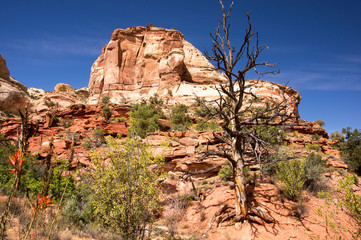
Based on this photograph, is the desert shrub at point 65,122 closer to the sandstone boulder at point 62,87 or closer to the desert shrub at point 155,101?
the desert shrub at point 155,101

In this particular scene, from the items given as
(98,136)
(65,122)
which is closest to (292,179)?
(98,136)

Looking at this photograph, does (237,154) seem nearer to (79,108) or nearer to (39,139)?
(39,139)

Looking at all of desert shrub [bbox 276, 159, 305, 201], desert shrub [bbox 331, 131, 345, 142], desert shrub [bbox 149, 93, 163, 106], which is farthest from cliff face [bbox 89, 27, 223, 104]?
desert shrub [bbox 276, 159, 305, 201]

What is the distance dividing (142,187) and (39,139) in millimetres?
14036

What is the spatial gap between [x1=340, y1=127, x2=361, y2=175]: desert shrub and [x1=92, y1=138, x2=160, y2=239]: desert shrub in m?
13.7

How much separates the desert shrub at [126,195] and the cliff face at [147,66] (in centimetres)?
3859

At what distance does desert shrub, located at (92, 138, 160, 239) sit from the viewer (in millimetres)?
4199

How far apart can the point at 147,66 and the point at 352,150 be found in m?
42.7

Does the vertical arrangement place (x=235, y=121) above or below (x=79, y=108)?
below

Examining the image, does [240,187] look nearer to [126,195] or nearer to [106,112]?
[126,195]

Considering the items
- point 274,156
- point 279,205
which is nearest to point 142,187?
point 279,205

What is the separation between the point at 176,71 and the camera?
1748 inches

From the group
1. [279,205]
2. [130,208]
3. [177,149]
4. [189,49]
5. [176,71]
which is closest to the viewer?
[130,208]

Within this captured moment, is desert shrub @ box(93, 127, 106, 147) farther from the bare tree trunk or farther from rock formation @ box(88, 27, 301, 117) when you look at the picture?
rock formation @ box(88, 27, 301, 117)
